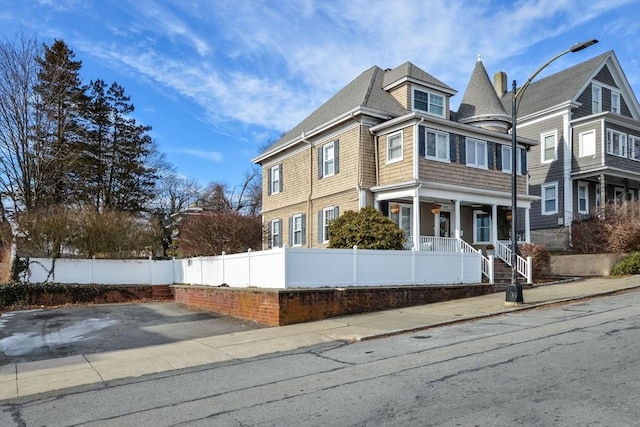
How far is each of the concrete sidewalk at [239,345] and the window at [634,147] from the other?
16.7 m

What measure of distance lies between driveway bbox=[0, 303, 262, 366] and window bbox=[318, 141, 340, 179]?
8729mm

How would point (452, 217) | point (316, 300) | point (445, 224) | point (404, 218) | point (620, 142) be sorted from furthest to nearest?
1. point (620, 142)
2. point (452, 217)
3. point (445, 224)
4. point (404, 218)
5. point (316, 300)

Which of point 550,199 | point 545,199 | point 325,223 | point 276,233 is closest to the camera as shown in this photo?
point 325,223

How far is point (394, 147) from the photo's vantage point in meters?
20.0

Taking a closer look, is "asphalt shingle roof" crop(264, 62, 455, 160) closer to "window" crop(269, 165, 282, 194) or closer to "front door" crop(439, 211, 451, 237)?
"window" crop(269, 165, 282, 194)

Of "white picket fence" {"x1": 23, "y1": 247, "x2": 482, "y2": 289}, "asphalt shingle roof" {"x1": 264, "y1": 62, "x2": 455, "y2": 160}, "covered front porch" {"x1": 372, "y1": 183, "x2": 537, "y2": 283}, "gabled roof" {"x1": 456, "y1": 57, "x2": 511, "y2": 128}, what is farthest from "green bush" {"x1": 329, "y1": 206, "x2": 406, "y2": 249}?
"gabled roof" {"x1": 456, "y1": 57, "x2": 511, "y2": 128}

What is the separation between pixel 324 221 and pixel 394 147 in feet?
16.0

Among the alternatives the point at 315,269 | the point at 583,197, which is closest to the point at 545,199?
the point at 583,197

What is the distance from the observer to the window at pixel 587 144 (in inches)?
1068

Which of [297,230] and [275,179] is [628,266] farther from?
[275,179]

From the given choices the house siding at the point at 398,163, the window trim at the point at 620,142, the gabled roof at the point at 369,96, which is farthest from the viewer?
the window trim at the point at 620,142

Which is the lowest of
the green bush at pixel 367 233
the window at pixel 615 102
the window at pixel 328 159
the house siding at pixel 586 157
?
the green bush at pixel 367 233

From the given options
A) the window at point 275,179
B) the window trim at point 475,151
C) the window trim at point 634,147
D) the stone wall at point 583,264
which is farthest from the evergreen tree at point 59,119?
the window trim at point 634,147

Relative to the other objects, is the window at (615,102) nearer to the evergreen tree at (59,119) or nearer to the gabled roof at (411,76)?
the gabled roof at (411,76)
